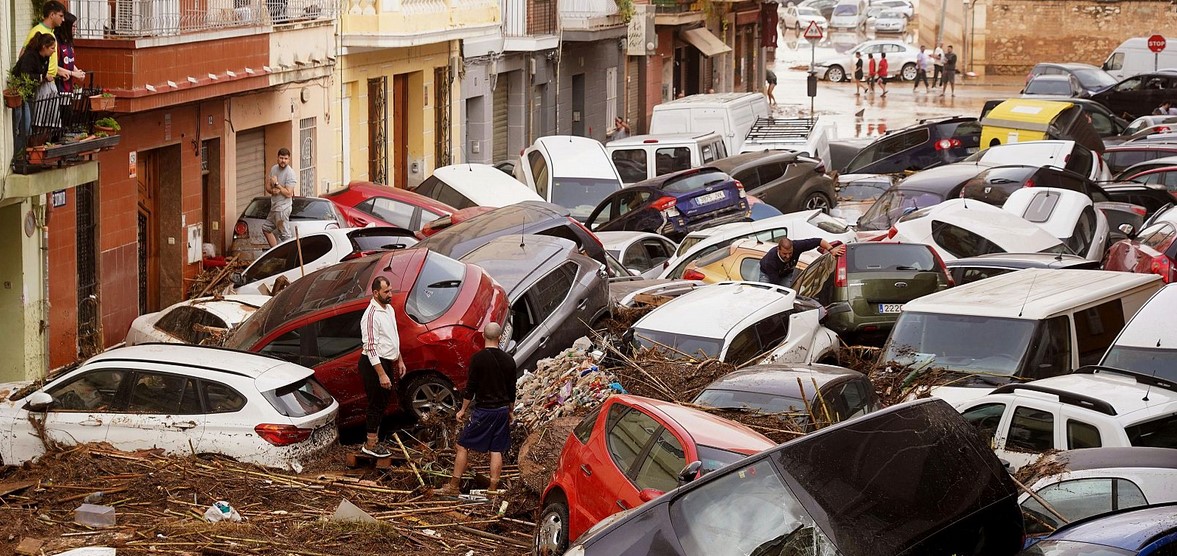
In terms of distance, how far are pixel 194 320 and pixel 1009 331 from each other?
8907 mm

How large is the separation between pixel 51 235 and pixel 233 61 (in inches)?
174

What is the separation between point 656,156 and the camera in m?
29.5

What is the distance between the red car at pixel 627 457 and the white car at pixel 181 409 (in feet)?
10.5

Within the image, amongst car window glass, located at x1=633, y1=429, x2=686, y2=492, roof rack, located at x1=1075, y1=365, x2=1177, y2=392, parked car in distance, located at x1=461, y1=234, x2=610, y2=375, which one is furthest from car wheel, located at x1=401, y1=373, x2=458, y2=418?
roof rack, located at x1=1075, y1=365, x2=1177, y2=392

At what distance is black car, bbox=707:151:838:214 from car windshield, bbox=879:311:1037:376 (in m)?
12.8

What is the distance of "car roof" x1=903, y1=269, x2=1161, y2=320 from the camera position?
14.4 metres

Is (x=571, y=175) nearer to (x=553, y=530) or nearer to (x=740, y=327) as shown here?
(x=740, y=327)

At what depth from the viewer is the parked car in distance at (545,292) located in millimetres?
15195

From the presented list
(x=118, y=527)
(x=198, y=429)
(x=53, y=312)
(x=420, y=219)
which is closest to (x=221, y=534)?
(x=118, y=527)

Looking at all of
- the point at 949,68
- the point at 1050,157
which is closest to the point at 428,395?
the point at 1050,157

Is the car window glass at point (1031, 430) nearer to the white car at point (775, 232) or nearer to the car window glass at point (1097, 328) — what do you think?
the car window glass at point (1097, 328)

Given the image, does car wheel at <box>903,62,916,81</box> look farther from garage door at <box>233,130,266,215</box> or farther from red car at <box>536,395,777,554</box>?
red car at <box>536,395,777,554</box>

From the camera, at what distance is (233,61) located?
72.2ft

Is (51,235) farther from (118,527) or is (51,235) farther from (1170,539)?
(1170,539)
